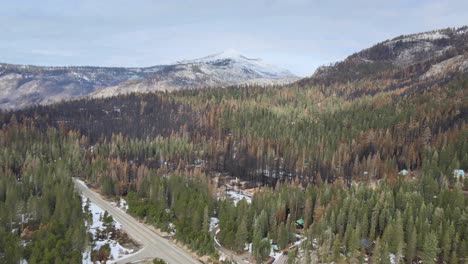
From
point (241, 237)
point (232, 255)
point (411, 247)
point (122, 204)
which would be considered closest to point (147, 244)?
point (232, 255)

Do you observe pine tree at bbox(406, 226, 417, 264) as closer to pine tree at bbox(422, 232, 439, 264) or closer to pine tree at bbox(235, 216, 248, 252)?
pine tree at bbox(422, 232, 439, 264)

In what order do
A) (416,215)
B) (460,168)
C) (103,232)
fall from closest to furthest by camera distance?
(416,215)
(103,232)
(460,168)

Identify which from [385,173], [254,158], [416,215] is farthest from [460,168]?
[254,158]

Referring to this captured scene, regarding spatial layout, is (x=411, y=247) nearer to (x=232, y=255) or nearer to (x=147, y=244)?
(x=232, y=255)

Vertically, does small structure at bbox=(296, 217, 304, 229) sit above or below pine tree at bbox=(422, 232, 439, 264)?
below

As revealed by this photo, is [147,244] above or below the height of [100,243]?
above

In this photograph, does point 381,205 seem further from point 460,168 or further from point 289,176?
point 289,176

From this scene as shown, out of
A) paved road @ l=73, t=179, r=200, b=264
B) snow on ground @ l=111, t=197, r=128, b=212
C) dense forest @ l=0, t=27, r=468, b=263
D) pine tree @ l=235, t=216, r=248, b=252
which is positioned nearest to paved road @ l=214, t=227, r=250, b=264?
dense forest @ l=0, t=27, r=468, b=263

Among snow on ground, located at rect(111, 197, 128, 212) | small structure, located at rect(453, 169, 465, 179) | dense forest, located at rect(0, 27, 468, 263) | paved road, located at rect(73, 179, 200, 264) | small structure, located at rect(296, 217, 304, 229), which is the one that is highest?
small structure, located at rect(453, 169, 465, 179)
